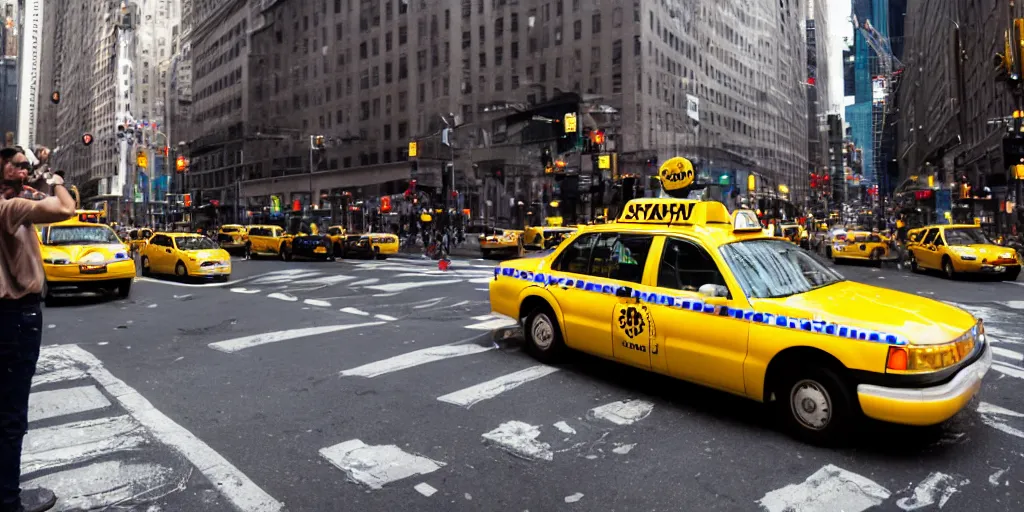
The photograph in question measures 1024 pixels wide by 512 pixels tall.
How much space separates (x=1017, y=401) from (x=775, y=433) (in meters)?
2.54

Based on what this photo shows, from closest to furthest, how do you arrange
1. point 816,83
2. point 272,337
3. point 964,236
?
point 272,337 → point 964,236 → point 816,83

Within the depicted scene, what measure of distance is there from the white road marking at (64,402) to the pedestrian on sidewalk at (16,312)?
2.09m

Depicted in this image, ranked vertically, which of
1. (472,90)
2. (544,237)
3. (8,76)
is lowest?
(544,237)

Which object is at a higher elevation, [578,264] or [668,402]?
[578,264]

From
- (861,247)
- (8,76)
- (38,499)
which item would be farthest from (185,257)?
(8,76)

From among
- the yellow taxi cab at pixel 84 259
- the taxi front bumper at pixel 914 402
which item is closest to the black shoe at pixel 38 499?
the taxi front bumper at pixel 914 402

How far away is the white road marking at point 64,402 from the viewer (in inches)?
200

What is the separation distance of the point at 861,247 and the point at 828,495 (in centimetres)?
2127

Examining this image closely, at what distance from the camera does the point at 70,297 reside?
13000mm

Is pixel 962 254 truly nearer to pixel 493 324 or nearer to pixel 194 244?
pixel 493 324

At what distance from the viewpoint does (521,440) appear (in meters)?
4.54

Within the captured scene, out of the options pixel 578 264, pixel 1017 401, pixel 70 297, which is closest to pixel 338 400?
pixel 578 264

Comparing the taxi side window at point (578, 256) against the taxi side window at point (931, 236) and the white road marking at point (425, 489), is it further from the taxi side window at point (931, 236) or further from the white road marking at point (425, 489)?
the taxi side window at point (931, 236)

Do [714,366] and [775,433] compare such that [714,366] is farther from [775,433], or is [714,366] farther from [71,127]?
[71,127]
